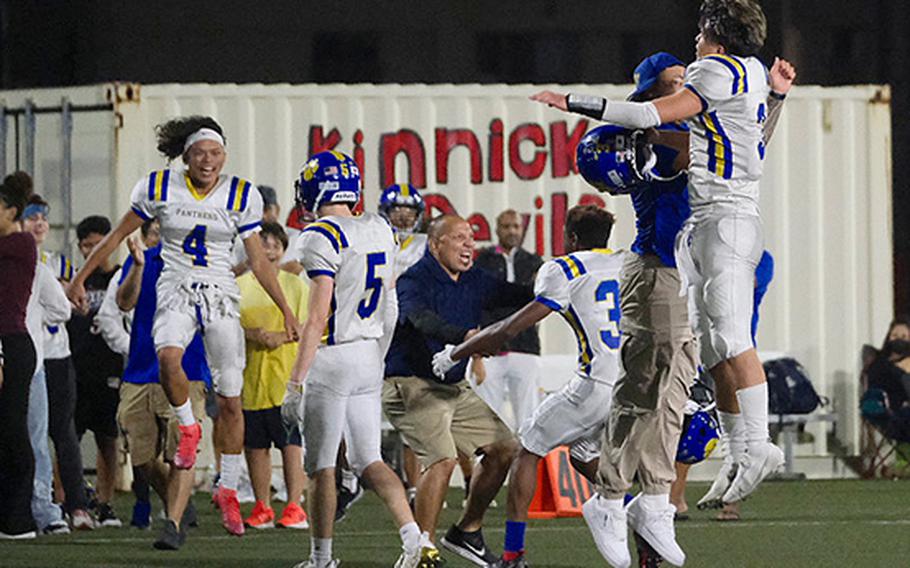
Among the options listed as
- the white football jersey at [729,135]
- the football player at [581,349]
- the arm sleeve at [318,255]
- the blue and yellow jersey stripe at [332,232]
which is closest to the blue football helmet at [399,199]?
the football player at [581,349]

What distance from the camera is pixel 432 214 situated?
17.4m

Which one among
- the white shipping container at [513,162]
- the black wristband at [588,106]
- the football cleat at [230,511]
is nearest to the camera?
the black wristband at [588,106]

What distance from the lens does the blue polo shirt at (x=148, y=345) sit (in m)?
12.6

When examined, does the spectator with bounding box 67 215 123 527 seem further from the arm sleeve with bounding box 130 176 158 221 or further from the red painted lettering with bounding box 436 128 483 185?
the red painted lettering with bounding box 436 128 483 185

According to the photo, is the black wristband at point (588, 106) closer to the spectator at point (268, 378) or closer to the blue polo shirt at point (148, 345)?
the blue polo shirt at point (148, 345)

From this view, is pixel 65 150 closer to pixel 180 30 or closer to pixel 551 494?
pixel 551 494

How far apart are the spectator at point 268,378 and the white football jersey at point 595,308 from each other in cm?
367

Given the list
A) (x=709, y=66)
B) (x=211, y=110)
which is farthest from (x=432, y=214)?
(x=709, y=66)

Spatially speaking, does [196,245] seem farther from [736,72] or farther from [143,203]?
[736,72]

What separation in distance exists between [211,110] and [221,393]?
5.58 m

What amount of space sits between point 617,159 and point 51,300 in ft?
16.2

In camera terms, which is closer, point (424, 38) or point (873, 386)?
point (873, 386)

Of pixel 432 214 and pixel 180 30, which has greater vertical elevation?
pixel 180 30

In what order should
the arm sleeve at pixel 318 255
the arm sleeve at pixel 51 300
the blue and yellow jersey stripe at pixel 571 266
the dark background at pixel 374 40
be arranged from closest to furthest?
the arm sleeve at pixel 318 255 < the blue and yellow jersey stripe at pixel 571 266 < the arm sleeve at pixel 51 300 < the dark background at pixel 374 40
